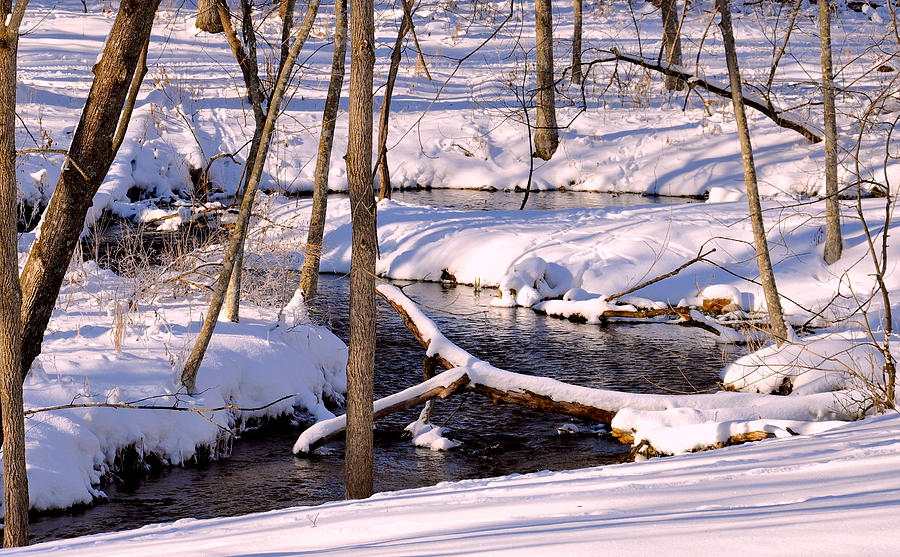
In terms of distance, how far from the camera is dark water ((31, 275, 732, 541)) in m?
6.88

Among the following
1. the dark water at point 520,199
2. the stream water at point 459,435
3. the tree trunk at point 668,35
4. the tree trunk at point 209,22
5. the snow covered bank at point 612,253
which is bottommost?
the stream water at point 459,435

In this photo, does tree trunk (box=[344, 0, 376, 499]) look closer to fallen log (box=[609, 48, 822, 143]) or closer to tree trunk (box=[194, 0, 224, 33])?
fallen log (box=[609, 48, 822, 143])

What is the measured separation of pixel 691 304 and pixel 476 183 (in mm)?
9193

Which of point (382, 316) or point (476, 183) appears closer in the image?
point (382, 316)

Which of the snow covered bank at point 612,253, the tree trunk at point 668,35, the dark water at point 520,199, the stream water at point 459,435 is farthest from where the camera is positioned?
the dark water at point 520,199

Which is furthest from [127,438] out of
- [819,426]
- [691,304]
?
[691,304]

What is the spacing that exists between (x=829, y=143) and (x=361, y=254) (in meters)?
7.90

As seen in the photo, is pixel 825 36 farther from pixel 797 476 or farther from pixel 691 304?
pixel 797 476

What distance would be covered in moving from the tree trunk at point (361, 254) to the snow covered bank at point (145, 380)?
1052 millimetres

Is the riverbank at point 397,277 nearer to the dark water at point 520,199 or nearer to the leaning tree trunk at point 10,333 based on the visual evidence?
the dark water at point 520,199

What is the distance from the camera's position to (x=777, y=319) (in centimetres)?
910

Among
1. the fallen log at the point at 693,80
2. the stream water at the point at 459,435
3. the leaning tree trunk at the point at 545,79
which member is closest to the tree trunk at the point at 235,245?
the stream water at the point at 459,435

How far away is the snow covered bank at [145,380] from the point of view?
22.7 feet

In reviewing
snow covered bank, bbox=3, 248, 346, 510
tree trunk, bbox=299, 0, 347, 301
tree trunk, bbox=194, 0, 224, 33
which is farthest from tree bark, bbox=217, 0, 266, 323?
tree trunk, bbox=194, 0, 224, 33
